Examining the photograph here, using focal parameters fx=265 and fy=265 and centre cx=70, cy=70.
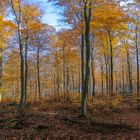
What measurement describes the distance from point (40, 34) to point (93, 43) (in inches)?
256

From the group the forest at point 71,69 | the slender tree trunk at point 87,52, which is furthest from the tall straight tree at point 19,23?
the slender tree trunk at point 87,52

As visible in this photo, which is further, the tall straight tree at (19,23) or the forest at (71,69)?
the tall straight tree at (19,23)

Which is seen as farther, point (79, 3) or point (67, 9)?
point (67, 9)

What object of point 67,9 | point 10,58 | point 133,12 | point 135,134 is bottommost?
point 135,134

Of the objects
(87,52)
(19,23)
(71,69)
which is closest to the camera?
(87,52)

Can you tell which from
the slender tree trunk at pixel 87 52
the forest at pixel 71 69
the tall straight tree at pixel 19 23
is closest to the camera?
the forest at pixel 71 69

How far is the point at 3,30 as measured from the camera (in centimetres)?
2569

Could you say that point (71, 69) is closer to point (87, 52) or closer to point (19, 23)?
point (19, 23)

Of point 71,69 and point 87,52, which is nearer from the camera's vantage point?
point 87,52

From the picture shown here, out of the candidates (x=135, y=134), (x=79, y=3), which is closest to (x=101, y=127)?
(x=135, y=134)

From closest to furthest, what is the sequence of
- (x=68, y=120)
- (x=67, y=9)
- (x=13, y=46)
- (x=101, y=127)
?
(x=101, y=127) < (x=68, y=120) < (x=67, y=9) < (x=13, y=46)

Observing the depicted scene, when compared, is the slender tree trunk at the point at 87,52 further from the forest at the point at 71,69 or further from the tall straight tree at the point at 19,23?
the tall straight tree at the point at 19,23

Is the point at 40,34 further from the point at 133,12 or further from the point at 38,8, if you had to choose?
the point at 133,12

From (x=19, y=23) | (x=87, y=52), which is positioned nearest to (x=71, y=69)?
(x=19, y=23)
